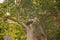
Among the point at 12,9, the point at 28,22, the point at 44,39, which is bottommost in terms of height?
the point at 44,39

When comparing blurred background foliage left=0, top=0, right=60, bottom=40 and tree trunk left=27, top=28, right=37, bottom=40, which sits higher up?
blurred background foliage left=0, top=0, right=60, bottom=40

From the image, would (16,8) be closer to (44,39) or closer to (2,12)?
(2,12)

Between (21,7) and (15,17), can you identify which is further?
(15,17)

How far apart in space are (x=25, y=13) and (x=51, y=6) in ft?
1.84

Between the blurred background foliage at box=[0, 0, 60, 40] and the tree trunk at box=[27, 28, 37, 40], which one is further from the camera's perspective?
the tree trunk at box=[27, 28, 37, 40]

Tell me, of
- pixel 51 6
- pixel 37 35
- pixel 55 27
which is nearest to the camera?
pixel 51 6

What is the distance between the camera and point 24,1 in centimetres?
403

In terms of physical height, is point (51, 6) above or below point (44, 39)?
above

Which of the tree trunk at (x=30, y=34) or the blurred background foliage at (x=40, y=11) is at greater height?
the blurred background foliage at (x=40, y=11)

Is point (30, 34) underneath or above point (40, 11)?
underneath

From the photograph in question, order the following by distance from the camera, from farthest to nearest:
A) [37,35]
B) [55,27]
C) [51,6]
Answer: [37,35], [55,27], [51,6]

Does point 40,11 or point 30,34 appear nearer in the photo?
point 40,11

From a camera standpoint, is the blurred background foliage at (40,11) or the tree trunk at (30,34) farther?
the tree trunk at (30,34)

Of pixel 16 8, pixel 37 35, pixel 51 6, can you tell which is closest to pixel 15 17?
pixel 16 8
